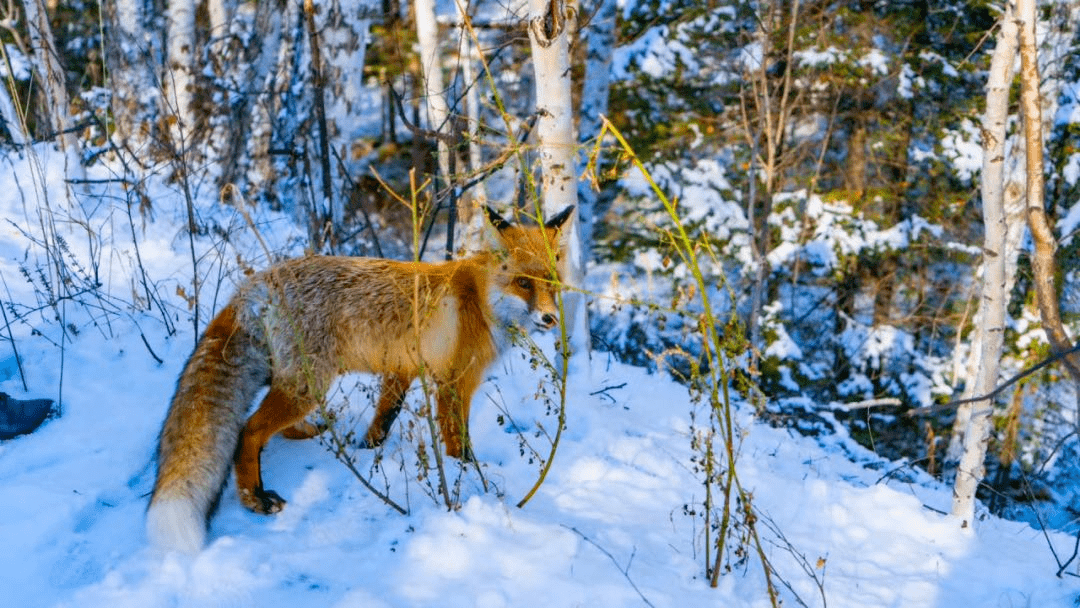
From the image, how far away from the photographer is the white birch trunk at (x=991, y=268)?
4.61 metres

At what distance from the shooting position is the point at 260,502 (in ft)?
11.3

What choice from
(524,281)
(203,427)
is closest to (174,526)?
(203,427)

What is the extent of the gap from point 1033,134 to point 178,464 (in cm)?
466

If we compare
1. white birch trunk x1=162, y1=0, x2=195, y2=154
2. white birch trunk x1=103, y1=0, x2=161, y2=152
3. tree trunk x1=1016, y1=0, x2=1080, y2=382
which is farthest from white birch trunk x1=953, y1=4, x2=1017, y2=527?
white birch trunk x1=103, y1=0, x2=161, y2=152

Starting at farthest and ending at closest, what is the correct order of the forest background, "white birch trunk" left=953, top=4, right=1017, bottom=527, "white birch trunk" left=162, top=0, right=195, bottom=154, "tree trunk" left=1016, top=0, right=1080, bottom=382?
1. "white birch trunk" left=162, top=0, right=195, bottom=154
2. the forest background
3. "white birch trunk" left=953, top=4, right=1017, bottom=527
4. "tree trunk" left=1016, top=0, right=1080, bottom=382

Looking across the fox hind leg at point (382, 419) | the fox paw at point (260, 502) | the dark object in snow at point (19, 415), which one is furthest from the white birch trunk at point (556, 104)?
the dark object in snow at point (19, 415)

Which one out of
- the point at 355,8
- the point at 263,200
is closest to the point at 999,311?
the point at 355,8

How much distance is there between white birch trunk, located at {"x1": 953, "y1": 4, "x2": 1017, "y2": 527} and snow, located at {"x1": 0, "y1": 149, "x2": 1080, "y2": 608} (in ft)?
1.12

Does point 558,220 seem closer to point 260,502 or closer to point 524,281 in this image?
point 524,281

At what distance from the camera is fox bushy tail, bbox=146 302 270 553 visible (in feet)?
9.70

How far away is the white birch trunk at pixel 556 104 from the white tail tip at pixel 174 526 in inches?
103

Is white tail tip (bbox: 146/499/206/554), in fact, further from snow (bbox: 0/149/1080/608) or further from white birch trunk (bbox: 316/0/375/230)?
white birch trunk (bbox: 316/0/375/230)

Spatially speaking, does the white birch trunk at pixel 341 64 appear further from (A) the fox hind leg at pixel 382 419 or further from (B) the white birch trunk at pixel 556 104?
(A) the fox hind leg at pixel 382 419

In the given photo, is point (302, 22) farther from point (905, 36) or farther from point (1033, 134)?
point (905, 36)
